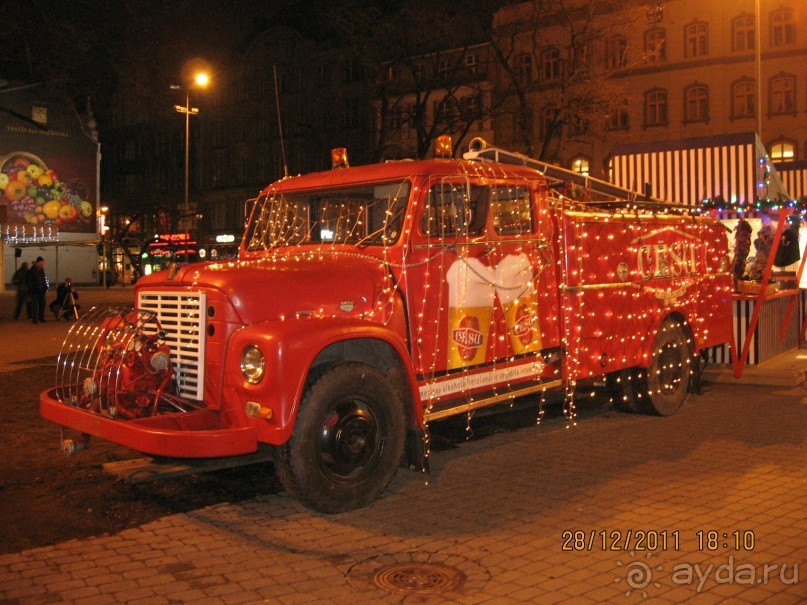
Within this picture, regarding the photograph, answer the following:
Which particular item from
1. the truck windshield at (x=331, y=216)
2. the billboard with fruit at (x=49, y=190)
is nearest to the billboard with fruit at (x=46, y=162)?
the billboard with fruit at (x=49, y=190)

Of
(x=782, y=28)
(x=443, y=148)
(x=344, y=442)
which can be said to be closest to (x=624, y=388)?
(x=443, y=148)

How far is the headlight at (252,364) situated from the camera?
5309 millimetres

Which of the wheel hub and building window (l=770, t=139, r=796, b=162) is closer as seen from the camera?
the wheel hub

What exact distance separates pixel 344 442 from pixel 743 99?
37.9 m

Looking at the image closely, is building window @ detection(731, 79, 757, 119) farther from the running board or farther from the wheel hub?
the wheel hub

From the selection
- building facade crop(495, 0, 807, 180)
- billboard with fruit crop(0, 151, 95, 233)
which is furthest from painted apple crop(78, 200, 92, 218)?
building facade crop(495, 0, 807, 180)

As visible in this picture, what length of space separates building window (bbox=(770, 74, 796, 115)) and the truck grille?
37.5 meters

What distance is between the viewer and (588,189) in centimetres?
942

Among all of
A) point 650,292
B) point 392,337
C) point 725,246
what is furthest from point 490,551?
point 725,246

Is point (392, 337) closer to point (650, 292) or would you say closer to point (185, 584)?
point (185, 584)

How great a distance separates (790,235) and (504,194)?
968 cm

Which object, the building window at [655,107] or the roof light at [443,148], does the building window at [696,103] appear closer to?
the building window at [655,107]

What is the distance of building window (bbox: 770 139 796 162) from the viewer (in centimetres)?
3703

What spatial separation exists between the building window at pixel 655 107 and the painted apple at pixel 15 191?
106 feet
